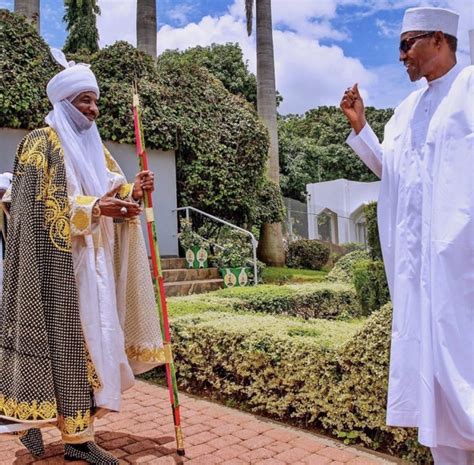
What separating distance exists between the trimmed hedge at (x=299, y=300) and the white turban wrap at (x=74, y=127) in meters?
3.42

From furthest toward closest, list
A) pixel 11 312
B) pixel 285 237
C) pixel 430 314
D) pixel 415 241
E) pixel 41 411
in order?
1. pixel 285 237
2. pixel 11 312
3. pixel 41 411
4. pixel 415 241
5. pixel 430 314

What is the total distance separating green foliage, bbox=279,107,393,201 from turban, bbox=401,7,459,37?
2452 cm

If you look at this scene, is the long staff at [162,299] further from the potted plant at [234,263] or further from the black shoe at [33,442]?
the potted plant at [234,263]

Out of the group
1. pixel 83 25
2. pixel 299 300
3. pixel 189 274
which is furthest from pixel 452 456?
pixel 83 25

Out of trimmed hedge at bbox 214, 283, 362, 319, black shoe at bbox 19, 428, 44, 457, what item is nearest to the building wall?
trimmed hedge at bbox 214, 283, 362, 319

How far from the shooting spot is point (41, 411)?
268 cm

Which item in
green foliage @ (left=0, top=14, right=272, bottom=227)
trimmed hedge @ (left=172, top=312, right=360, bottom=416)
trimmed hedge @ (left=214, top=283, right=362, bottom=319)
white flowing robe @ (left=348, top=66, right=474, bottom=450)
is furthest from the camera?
green foliage @ (left=0, top=14, right=272, bottom=227)

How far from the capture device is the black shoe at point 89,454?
290 centimetres

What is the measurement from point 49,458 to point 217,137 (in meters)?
10.2

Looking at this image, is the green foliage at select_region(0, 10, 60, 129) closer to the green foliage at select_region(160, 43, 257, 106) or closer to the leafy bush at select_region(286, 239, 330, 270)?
the leafy bush at select_region(286, 239, 330, 270)

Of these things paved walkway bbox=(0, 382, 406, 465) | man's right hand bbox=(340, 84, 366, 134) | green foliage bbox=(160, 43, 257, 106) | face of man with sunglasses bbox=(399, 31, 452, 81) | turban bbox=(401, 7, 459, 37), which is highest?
green foliage bbox=(160, 43, 257, 106)

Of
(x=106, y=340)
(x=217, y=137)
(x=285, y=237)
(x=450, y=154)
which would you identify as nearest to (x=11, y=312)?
(x=106, y=340)

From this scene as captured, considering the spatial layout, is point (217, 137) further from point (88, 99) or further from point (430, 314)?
point (430, 314)

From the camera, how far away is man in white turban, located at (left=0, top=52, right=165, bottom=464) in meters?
2.74
